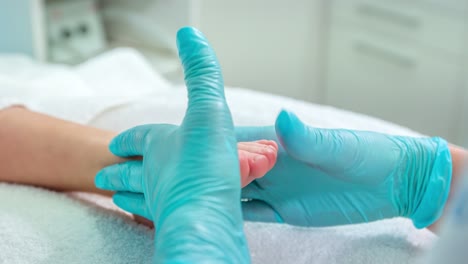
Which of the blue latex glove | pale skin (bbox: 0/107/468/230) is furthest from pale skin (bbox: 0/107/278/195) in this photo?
the blue latex glove

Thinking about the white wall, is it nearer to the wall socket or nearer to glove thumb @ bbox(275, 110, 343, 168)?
the wall socket

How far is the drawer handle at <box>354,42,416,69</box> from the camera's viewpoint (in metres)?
2.15

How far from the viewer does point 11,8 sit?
5.70 ft

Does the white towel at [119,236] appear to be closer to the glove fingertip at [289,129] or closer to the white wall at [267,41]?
the glove fingertip at [289,129]

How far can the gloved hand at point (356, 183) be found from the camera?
2.98ft

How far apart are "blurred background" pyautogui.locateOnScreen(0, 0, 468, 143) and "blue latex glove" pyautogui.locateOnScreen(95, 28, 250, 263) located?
1.09 m

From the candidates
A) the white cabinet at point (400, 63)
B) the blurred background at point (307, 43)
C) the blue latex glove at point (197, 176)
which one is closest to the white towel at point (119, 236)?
the blue latex glove at point (197, 176)

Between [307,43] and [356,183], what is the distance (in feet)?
5.07

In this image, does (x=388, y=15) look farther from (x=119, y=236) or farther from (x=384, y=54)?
(x=119, y=236)

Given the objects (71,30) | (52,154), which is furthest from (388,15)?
(52,154)

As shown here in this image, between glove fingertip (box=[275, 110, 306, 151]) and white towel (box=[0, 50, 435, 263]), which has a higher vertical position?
glove fingertip (box=[275, 110, 306, 151])

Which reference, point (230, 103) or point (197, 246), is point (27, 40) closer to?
point (230, 103)

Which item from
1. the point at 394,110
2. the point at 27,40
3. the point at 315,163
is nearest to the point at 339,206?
the point at 315,163

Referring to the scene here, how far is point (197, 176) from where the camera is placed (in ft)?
2.27
